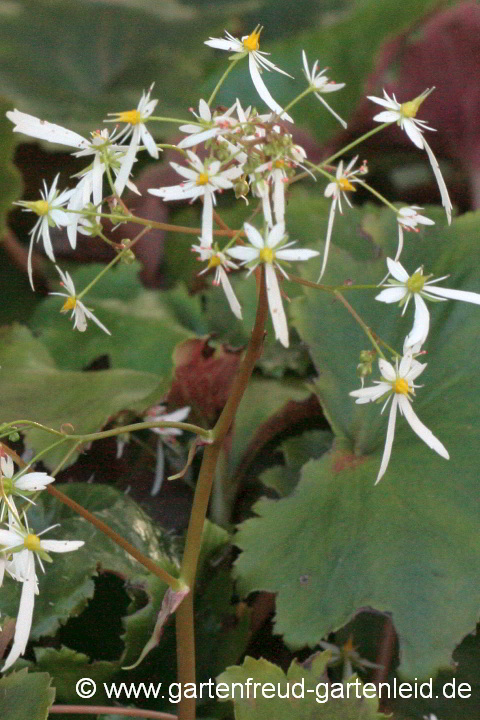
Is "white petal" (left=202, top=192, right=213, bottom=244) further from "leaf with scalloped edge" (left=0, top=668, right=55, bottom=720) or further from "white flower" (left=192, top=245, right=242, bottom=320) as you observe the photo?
"leaf with scalloped edge" (left=0, top=668, right=55, bottom=720)

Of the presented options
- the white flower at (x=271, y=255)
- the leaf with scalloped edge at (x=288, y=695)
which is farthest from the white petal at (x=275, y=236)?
the leaf with scalloped edge at (x=288, y=695)

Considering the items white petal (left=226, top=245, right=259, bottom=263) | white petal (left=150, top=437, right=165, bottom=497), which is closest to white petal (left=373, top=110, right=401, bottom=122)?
white petal (left=226, top=245, right=259, bottom=263)

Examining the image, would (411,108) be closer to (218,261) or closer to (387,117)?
(387,117)

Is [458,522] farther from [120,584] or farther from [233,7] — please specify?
[233,7]

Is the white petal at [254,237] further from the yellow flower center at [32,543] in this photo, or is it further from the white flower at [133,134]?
the yellow flower center at [32,543]

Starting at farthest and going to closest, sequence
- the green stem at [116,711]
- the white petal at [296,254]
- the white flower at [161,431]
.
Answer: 1. the white flower at [161,431]
2. the green stem at [116,711]
3. the white petal at [296,254]

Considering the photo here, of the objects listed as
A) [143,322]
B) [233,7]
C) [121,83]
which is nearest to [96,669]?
[143,322]

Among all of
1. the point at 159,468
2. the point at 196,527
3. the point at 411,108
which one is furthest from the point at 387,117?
the point at 159,468
